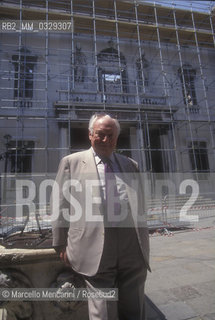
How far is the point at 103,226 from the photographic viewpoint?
1431 mm

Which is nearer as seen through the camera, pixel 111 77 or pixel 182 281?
pixel 182 281

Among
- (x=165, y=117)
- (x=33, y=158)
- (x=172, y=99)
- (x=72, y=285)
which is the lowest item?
(x=72, y=285)

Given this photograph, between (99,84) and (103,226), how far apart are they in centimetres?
1356

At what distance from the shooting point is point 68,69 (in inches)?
521

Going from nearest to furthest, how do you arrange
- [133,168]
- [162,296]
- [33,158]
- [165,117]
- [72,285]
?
[72,285] < [133,168] < [162,296] < [33,158] < [165,117]

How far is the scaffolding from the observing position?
1155 cm

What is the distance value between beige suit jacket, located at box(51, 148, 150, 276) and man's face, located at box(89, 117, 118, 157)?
0.41 feet

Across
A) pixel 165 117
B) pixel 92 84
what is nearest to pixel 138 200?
pixel 165 117

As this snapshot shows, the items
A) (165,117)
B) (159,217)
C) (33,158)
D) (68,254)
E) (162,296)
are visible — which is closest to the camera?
(68,254)

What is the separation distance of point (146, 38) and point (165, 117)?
6626mm

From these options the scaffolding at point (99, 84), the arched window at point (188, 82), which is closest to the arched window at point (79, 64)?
the scaffolding at point (99, 84)

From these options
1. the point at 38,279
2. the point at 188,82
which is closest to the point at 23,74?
the point at 188,82

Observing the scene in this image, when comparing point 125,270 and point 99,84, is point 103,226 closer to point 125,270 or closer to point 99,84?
point 125,270

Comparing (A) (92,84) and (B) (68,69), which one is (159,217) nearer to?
(A) (92,84)
